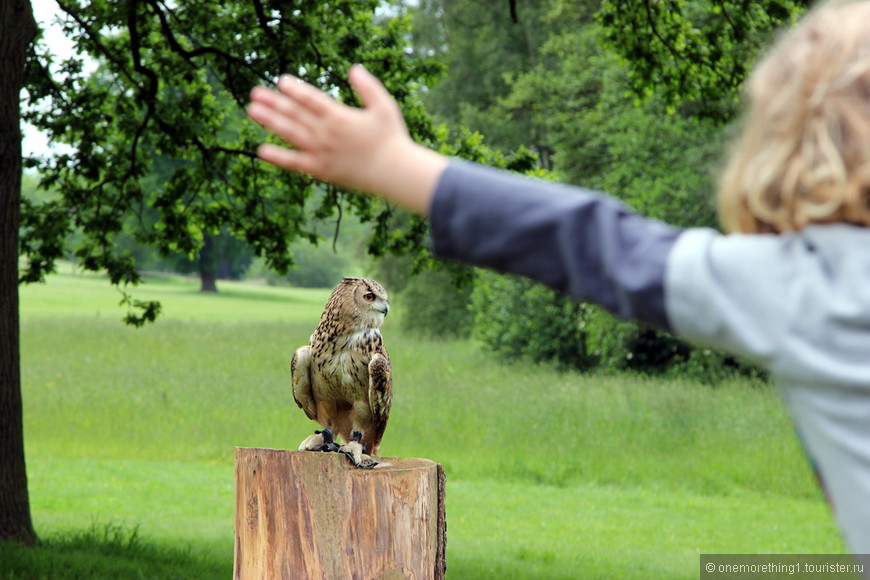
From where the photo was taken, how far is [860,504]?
129 centimetres

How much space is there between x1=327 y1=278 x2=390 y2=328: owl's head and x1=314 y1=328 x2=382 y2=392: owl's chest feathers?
0.05 m

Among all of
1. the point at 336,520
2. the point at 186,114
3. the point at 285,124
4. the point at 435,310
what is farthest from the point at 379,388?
the point at 435,310

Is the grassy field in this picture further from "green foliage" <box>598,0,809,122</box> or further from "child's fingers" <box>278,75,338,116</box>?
"child's fingers" <box>278,75,338,116</box>

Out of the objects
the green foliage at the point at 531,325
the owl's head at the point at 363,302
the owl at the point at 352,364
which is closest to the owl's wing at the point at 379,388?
the owl at the point at 352,364

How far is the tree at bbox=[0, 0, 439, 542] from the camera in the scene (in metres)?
8.99

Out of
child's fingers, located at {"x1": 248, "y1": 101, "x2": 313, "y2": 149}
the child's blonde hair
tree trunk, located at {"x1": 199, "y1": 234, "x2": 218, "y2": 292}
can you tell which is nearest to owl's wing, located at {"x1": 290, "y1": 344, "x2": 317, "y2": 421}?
child's fingers, located at {"x1": 248, "y1": 101, "x2": 313, "y2": 149}

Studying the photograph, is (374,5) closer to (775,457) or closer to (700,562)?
(700,562)

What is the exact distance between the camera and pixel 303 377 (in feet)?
14.1

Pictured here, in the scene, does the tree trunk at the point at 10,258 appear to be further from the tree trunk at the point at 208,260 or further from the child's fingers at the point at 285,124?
the tree trunk at the point at 208,260

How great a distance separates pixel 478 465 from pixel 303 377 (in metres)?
8.68

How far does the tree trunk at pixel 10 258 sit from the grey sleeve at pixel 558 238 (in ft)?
22.8

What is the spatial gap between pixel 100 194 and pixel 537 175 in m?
4.18

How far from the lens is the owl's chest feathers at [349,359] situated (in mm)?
4203

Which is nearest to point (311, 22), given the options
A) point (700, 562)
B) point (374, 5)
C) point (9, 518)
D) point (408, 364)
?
point (374, 5)
